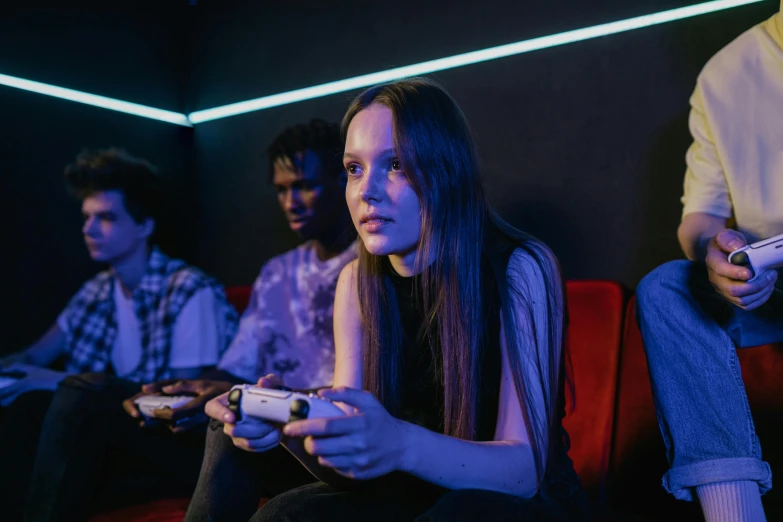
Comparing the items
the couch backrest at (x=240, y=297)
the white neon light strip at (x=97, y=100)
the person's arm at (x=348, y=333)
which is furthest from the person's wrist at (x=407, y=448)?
the white neon light strip at (x=97, y=100)

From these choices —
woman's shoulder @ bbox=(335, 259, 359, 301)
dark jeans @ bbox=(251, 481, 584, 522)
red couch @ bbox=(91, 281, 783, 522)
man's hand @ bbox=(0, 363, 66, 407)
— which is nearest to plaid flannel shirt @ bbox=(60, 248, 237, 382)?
man's hand @ bbox=(0, 363, 66, 407)

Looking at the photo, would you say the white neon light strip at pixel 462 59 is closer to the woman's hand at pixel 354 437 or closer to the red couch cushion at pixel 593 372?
the red couch cushion at pixel 593 372

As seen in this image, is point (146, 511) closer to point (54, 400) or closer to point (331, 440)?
point (54, 400)

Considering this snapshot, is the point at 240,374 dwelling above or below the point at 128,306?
below

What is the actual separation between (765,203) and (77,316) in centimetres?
Answer: 192

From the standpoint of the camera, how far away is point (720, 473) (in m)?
0.90

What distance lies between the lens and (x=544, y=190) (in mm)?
1830

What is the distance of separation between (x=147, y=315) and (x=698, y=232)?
59.2 inches

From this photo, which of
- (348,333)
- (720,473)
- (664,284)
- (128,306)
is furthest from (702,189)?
(128,306)

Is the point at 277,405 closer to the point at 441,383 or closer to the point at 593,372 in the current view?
the point at 441,383

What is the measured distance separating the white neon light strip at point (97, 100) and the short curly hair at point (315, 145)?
79 centimetres

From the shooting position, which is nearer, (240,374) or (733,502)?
(733,502)

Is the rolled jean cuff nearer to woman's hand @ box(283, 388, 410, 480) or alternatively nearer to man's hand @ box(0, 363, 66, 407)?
woman's hand @ box(283, 388, 410, 480)

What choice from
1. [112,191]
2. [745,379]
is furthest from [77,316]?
[745,379]
